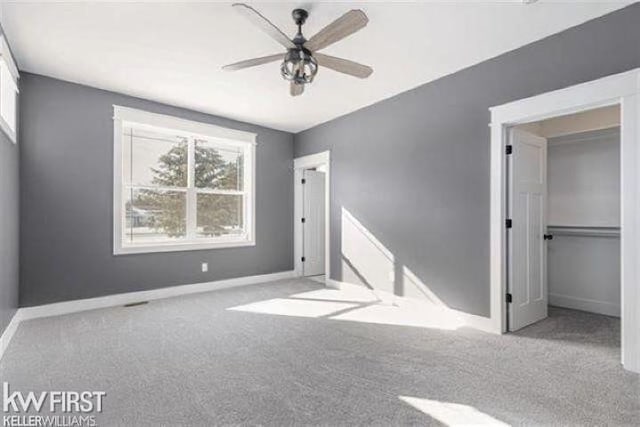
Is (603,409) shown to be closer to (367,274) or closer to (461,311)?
(461,311)

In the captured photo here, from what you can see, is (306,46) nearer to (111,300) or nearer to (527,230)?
(527,230)

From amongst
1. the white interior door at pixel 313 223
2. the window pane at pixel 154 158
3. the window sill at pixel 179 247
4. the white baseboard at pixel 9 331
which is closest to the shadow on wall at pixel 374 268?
the white interior door at pixel 313 223

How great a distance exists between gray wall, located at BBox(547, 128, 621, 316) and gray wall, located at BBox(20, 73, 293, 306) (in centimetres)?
483

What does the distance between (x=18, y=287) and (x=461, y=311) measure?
4604 millimetres

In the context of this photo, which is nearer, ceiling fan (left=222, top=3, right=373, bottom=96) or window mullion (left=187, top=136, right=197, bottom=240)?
ceiling fan (left=222, top=3, right=373, bottom=96)

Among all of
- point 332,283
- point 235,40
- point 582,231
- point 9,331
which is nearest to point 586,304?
point 582,231

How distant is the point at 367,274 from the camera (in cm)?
441

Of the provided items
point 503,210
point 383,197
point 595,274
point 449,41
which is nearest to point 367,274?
point 383,197

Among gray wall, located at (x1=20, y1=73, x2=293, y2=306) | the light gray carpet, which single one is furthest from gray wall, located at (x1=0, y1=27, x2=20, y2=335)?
the light gray carpet

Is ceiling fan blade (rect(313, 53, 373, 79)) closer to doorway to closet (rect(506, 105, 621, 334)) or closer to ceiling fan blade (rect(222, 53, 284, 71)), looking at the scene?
ceiling fan blade (rect(222, 53, 284, 71))

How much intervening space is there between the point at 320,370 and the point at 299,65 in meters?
2.21

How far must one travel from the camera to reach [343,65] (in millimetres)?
2502

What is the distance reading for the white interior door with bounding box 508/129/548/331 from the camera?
3.04 metres

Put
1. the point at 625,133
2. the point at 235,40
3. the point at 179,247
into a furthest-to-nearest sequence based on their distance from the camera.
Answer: the point at 179,247 < the point at 235,40 < the point at 625,133
